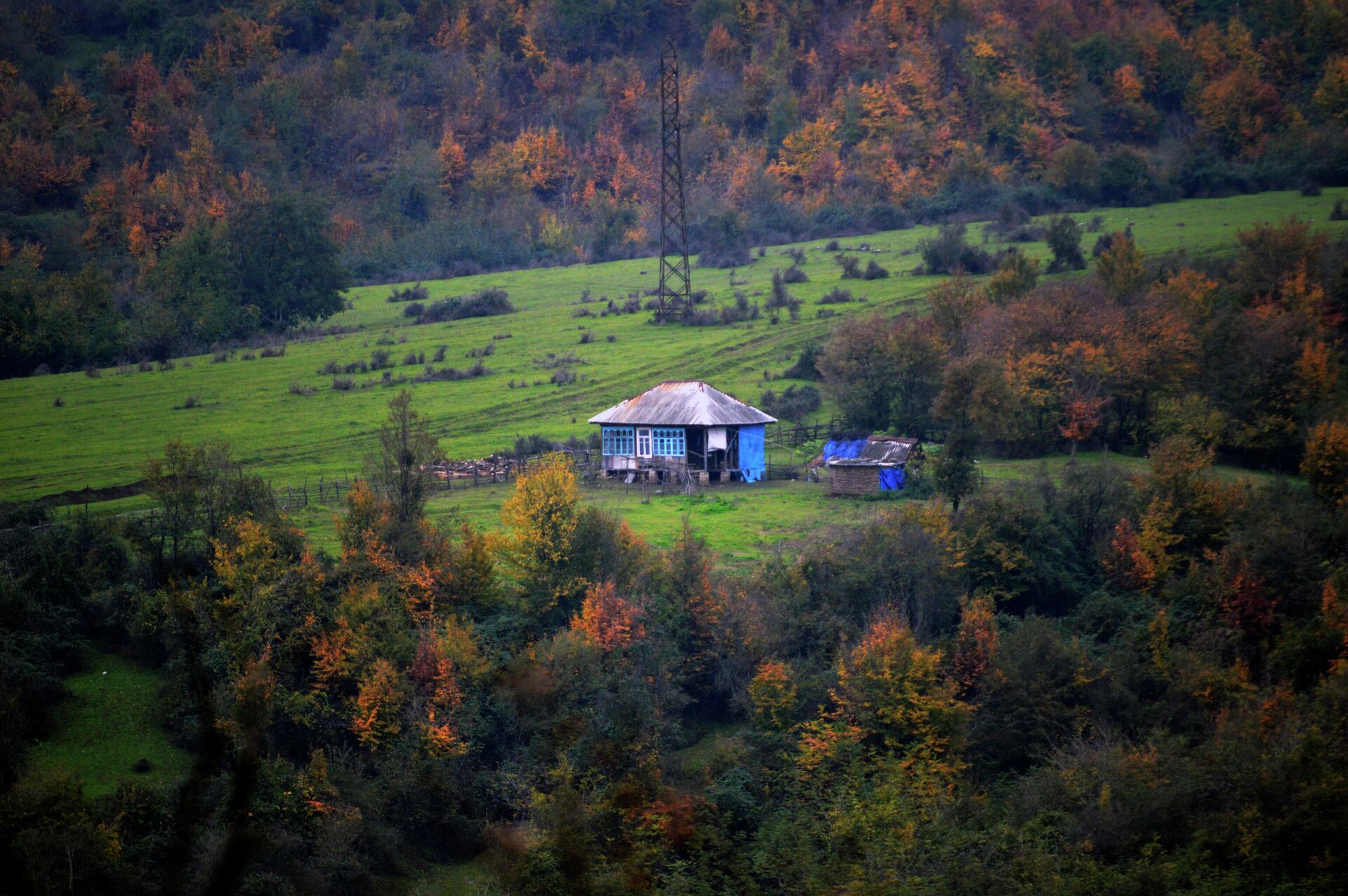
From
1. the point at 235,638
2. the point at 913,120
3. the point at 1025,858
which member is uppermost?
the point at 913,120

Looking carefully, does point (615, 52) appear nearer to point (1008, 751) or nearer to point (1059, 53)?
point (1059, 53)

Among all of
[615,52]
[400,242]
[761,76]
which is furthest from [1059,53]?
[400,242]

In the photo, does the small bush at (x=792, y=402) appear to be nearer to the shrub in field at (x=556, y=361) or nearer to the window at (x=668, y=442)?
the window at (x=668, y=442)

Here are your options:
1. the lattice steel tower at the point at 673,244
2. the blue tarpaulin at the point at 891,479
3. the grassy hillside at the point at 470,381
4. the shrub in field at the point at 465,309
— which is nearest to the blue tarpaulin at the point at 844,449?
the blue tarpaulin at the point at 891,479

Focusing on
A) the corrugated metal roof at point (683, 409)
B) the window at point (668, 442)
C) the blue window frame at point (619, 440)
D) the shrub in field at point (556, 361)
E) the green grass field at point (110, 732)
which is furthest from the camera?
the shrub in field at point (556, 361)

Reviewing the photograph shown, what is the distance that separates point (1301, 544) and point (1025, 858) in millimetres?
14469

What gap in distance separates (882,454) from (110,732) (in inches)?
1036

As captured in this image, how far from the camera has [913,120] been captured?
98.4 metres

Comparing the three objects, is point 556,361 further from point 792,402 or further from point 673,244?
point 673,244

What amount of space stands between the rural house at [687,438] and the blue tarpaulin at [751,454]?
0.03 m

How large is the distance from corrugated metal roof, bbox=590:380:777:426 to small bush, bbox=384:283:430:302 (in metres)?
31.7

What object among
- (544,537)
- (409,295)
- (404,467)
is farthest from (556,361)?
(544,537)

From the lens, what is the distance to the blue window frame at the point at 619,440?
46.8 meters

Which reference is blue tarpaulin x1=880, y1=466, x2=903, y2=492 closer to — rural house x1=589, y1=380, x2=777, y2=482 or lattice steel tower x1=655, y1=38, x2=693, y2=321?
rural house x1=589, y1=380, x2=777, y2=482
